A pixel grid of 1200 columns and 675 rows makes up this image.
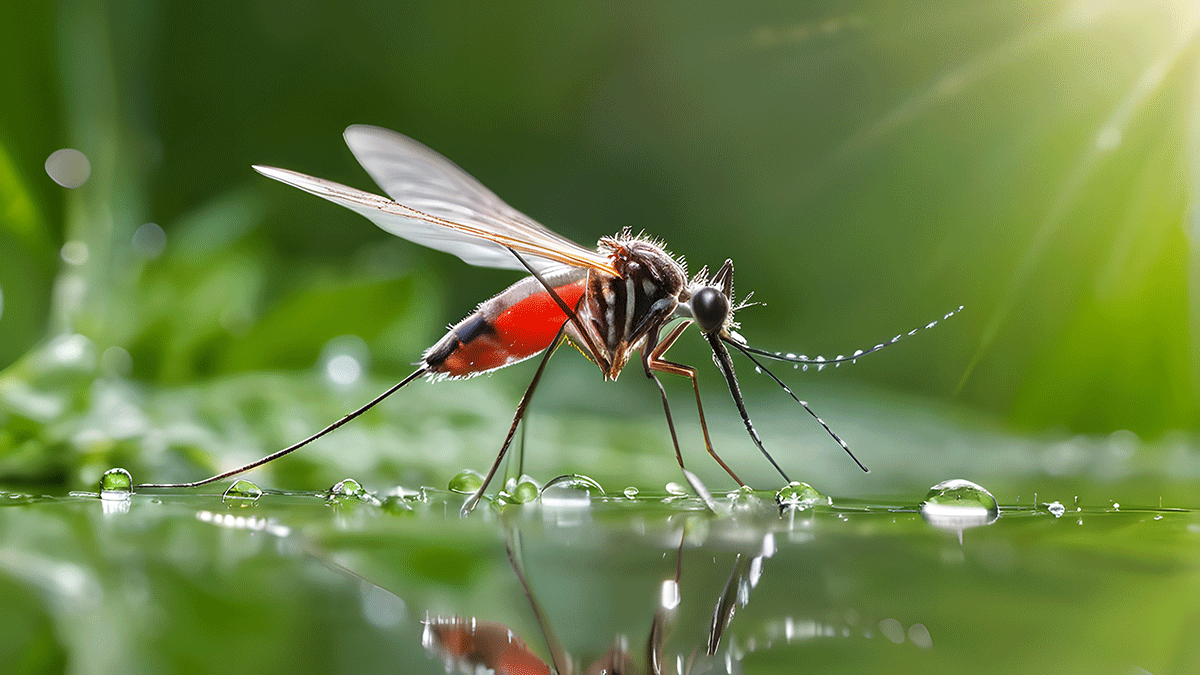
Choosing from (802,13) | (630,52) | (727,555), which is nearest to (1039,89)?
(802,13)

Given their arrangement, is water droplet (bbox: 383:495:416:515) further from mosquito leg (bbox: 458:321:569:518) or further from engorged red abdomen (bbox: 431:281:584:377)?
engorged red abdomen (bbox: 431:281:584:377)

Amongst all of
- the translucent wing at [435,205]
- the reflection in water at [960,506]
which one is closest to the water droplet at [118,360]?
the translucent wing at [435,205]

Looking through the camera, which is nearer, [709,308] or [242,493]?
[242,493]

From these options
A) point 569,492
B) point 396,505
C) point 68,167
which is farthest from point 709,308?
point 68,167

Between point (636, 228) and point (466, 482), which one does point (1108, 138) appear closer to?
point (636, 228)

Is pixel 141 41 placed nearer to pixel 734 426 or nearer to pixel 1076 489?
pixel 734 426
